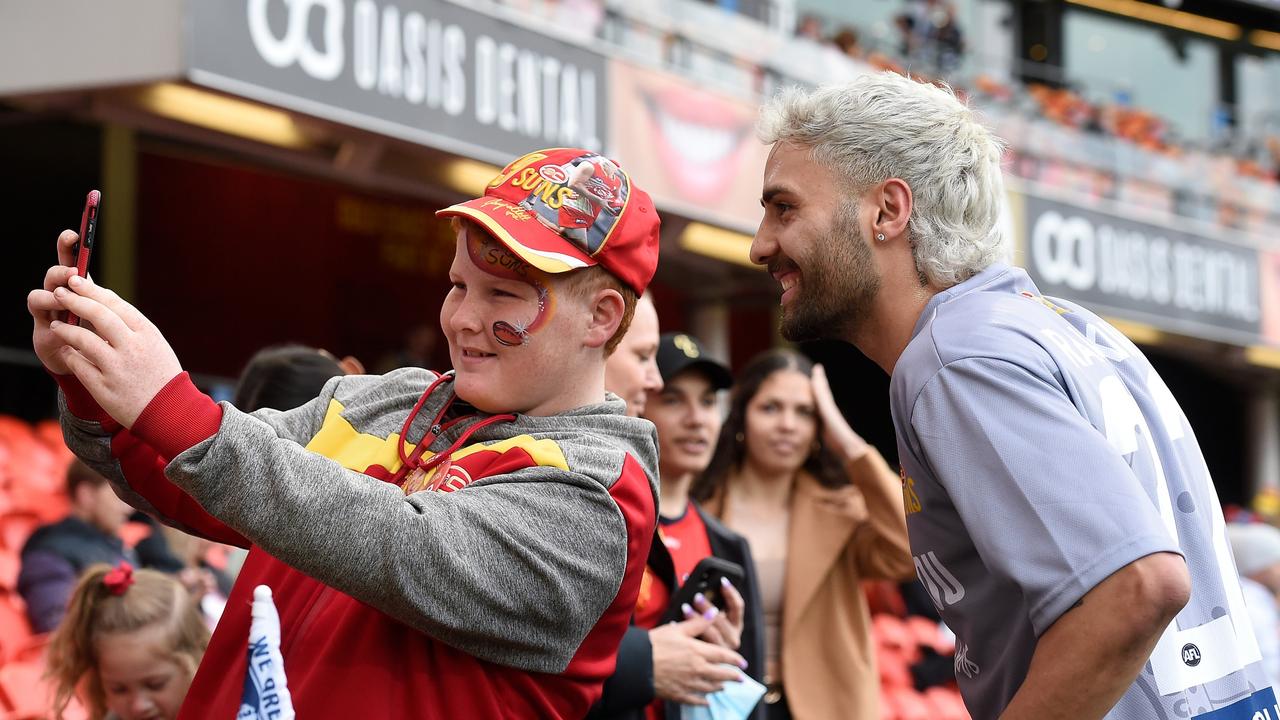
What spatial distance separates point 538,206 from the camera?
5.90ft

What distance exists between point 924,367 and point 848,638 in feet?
6.97

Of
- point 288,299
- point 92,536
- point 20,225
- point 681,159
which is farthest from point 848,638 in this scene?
point 288,299

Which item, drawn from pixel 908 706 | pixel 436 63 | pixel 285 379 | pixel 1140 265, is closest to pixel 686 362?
→ pixel 285 379

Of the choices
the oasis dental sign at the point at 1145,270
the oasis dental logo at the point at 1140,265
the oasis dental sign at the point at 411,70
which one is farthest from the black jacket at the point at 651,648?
the oasis dental logo at the point at 1140,265

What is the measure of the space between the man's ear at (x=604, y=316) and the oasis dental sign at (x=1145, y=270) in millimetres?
11136

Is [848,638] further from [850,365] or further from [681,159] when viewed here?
[681,159]

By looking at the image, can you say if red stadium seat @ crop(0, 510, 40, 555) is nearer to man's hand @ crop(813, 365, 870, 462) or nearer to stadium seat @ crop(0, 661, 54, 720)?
stadium seat @ crop(0, 661, 54, 720)

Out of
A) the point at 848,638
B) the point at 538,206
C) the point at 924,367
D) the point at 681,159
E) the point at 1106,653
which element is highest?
the point at 681,159

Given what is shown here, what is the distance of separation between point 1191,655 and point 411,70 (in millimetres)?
6627

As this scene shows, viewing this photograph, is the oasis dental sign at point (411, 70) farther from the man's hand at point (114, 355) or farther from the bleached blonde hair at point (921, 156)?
the man's hand at point (114, 355)

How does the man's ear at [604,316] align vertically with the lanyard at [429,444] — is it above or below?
above

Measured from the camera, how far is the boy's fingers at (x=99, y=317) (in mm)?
1494

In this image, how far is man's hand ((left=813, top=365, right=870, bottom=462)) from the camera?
153 inches

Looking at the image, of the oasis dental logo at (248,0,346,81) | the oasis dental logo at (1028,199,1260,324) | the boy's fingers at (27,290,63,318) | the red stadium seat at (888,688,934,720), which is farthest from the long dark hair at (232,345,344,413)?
the oasis dental logo at (1028,199,1260,324)
